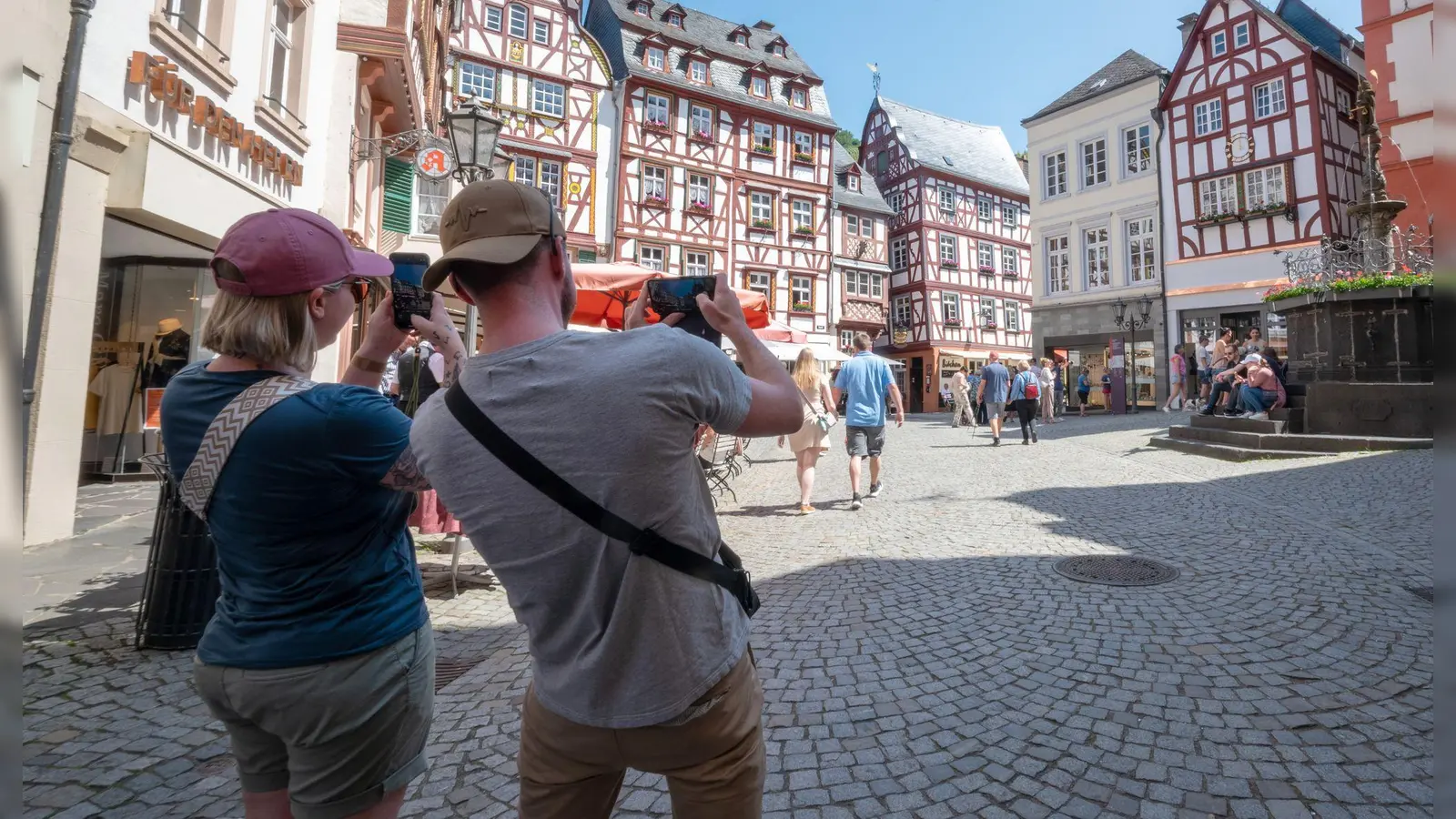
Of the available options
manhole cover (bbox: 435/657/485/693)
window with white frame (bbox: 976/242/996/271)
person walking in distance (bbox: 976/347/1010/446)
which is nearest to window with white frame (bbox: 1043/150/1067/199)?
window with white frame (bbox: 976/242/996/271)

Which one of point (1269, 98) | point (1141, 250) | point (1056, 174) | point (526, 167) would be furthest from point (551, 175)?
point (1269, 98)

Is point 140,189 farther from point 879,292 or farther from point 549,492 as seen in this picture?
point 879,292

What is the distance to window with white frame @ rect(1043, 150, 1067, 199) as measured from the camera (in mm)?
27984

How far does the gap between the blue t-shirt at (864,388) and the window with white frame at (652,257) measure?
1975 cm

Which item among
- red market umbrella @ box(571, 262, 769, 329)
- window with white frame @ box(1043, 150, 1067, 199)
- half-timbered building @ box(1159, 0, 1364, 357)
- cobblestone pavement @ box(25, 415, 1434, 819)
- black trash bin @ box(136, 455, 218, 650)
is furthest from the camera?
window with white frame @ box(1043, 150, 1067, 199)

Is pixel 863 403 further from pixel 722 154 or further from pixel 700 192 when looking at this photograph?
pixel 722 154

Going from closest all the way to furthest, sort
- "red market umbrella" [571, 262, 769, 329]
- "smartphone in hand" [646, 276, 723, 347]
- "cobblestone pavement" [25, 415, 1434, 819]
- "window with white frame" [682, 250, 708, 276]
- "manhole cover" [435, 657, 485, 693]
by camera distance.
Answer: "smartphone in hand" [646, 276, 723, 347] → "cobblestone pavement" [25, 415, 1434, 819] → "manhole cover" [435, 657, 485, 693] → "red market umbrella" [571, 262, 769, 329] → "window with white frame" [682, 250, 708, 276]

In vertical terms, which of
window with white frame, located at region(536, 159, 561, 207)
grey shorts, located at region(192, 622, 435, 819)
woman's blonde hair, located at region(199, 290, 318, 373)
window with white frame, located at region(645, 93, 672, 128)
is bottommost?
grey shorts, located at region(192, 622, 435, 819)

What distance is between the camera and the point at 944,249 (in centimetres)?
3578

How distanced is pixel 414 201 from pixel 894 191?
27.1 m

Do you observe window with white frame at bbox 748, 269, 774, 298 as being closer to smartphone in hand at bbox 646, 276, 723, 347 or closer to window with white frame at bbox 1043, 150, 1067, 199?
window with white frame at bbox 1043, 150, 1067, 199

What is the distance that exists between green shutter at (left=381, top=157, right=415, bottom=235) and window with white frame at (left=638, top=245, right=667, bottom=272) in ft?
38.2

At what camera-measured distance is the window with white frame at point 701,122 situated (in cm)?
2817

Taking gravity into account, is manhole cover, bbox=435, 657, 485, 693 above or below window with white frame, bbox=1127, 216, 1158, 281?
below
